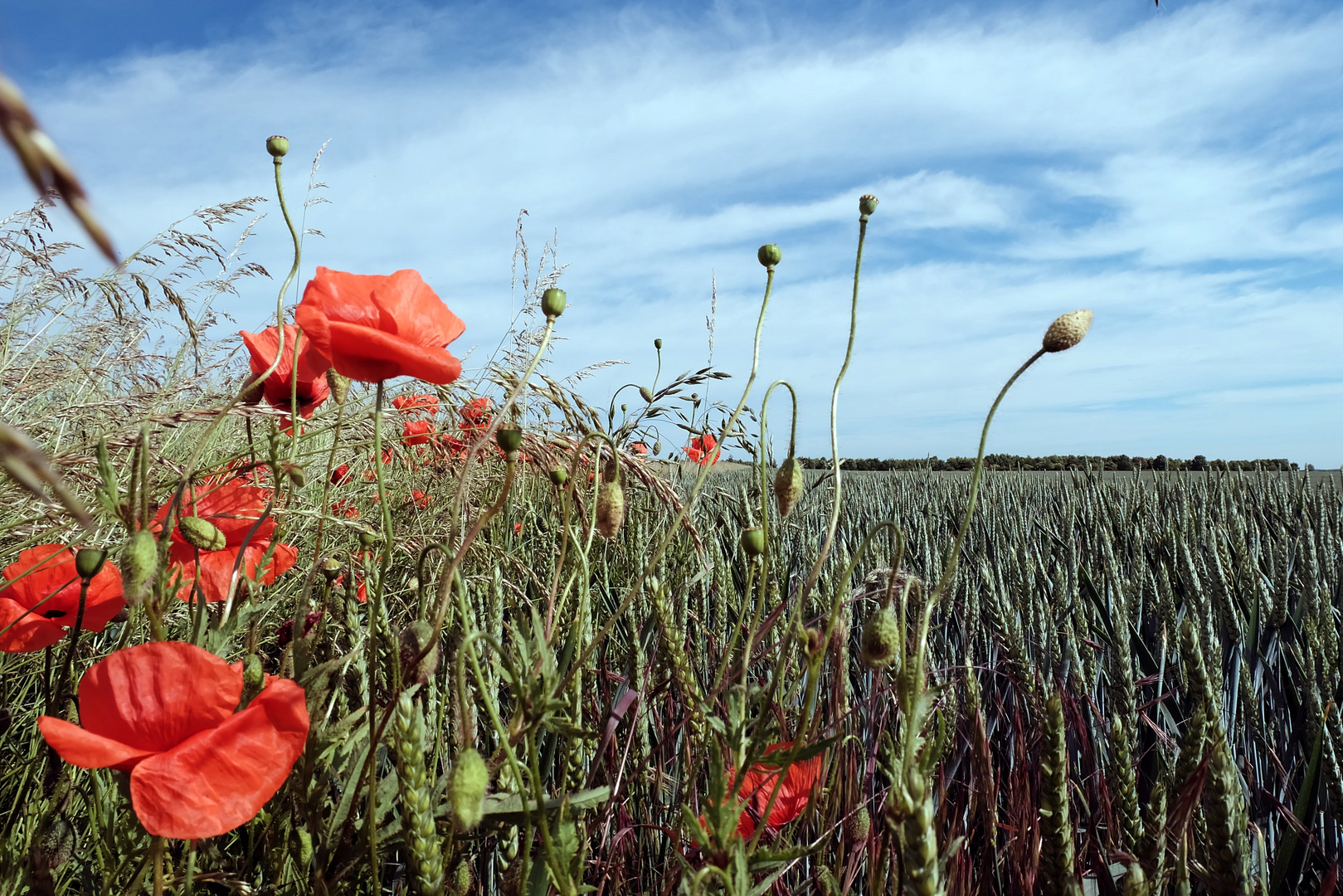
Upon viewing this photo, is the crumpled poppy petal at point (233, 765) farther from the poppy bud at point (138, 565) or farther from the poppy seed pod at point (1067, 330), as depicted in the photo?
the poppy seed pod at point (1067, 330)

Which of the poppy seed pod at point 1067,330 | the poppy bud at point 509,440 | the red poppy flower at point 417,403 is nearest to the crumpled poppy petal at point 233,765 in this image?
the poppy bud at point 509,440

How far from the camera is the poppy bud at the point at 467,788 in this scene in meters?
0.53

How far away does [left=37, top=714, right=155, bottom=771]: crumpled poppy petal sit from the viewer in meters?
0.61

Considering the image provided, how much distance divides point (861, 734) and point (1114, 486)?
3.14 m

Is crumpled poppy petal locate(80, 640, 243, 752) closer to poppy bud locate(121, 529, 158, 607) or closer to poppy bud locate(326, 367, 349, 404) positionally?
poppy bud locate(121, 529, 158, 607)

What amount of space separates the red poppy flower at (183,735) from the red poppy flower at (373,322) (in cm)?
27

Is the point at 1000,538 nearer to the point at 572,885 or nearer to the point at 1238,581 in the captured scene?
the point at 1238,581

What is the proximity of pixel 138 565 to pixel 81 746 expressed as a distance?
130 mm

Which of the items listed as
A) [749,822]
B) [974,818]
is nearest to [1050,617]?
[974,818]

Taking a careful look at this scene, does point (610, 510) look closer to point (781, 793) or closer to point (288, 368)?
point (781, 793)

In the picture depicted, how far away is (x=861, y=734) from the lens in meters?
1.24

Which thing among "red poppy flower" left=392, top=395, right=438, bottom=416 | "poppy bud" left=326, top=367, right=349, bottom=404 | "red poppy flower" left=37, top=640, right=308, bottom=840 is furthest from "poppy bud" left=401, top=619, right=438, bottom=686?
"red poppy flower" left=392, top=395, right=438, bottom=416

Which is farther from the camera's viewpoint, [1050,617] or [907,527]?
[907,527]

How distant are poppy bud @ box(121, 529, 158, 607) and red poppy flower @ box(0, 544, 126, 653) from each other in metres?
0.33
